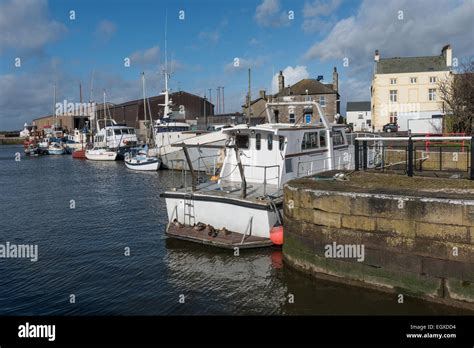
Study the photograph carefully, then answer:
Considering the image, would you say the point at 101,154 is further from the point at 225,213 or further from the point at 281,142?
Answer: the point at 225,213

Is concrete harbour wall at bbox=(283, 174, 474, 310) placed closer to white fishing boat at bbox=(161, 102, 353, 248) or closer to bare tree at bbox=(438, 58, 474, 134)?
white fishing boat at bbox=(161, 102, 353, 248)

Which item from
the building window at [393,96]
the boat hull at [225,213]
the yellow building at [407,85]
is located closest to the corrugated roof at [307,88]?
the yellow building at [407,85]

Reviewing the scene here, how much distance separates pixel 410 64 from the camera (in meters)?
62.3

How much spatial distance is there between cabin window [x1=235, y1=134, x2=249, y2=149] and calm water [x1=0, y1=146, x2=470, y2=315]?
4.16 meters

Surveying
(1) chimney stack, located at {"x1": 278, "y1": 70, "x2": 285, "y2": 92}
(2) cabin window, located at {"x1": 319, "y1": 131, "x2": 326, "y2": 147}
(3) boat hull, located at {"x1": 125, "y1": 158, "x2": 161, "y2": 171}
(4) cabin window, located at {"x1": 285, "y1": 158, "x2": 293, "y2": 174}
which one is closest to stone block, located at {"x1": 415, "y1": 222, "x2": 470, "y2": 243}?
(4) cabin window, located at {"x1": 285, "y1": 158, "x2": 293, "y2": 174}

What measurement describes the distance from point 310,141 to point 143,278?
8.10 m

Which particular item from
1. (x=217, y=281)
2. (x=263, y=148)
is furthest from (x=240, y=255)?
(x=263, y=148)

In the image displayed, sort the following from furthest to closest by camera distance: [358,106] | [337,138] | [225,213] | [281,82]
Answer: [358,106] → [281,82] → [337,138] → [225,213]

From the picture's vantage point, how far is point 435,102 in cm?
6006

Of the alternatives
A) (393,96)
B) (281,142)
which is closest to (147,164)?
(281,142)

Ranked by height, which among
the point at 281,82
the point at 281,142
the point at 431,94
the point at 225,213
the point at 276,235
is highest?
the point at 281,82

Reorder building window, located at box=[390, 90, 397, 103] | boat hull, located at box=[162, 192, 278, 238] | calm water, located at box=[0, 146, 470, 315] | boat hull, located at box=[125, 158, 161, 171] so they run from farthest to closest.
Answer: building window, located at box=[390, 90, 397, 103]
boat hull, located at box=[125, 158, 161, 171]
boat hull, located at box=[162, 192, 278, 238]
calm water, located at box=[0, 146, 470, 315]

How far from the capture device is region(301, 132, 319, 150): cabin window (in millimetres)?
16703

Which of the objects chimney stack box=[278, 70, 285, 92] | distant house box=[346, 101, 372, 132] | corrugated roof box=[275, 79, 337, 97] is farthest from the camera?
distant house box=[346, 101, 372, 132]
